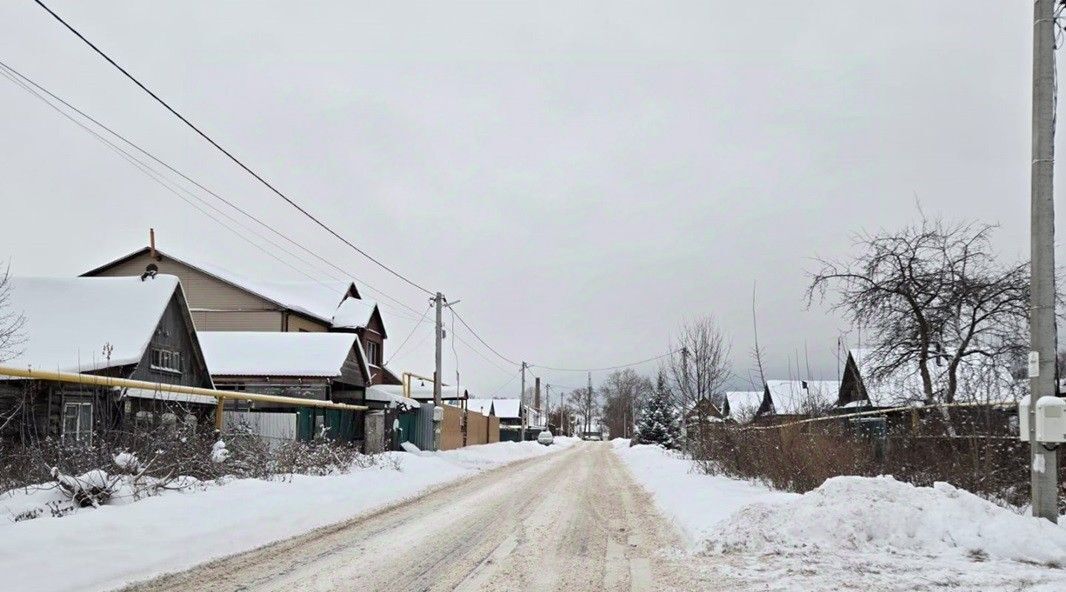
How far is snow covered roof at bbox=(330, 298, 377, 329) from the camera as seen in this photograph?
42.6 m

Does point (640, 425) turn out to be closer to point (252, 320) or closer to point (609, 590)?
point (252, 320)

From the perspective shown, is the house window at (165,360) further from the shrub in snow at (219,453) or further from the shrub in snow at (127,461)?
the shrub in snow at (127,461)


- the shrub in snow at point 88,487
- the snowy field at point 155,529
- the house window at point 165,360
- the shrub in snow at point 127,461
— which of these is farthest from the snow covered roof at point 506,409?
the shrub in snow at point 88,487

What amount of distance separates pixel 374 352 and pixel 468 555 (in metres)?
37.5

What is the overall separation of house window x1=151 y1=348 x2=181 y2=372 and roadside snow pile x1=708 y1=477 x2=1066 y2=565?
18.4 m

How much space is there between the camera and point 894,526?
355 inches

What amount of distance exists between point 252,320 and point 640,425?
38.6 metres

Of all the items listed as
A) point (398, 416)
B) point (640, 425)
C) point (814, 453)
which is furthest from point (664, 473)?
point (640, 425)

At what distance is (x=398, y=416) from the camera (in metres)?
32.2

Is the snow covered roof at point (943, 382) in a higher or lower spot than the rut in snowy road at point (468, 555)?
higher

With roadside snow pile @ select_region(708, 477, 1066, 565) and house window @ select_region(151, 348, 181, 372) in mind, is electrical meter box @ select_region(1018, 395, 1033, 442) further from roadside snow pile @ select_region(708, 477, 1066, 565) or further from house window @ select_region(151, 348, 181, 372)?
house window @ select_region(151, 348, 181, 372)

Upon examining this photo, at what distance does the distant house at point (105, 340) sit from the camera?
16938 millimetres

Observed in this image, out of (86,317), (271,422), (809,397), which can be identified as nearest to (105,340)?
(86,317)

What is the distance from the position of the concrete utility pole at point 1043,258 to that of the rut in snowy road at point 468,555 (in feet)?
13.7
